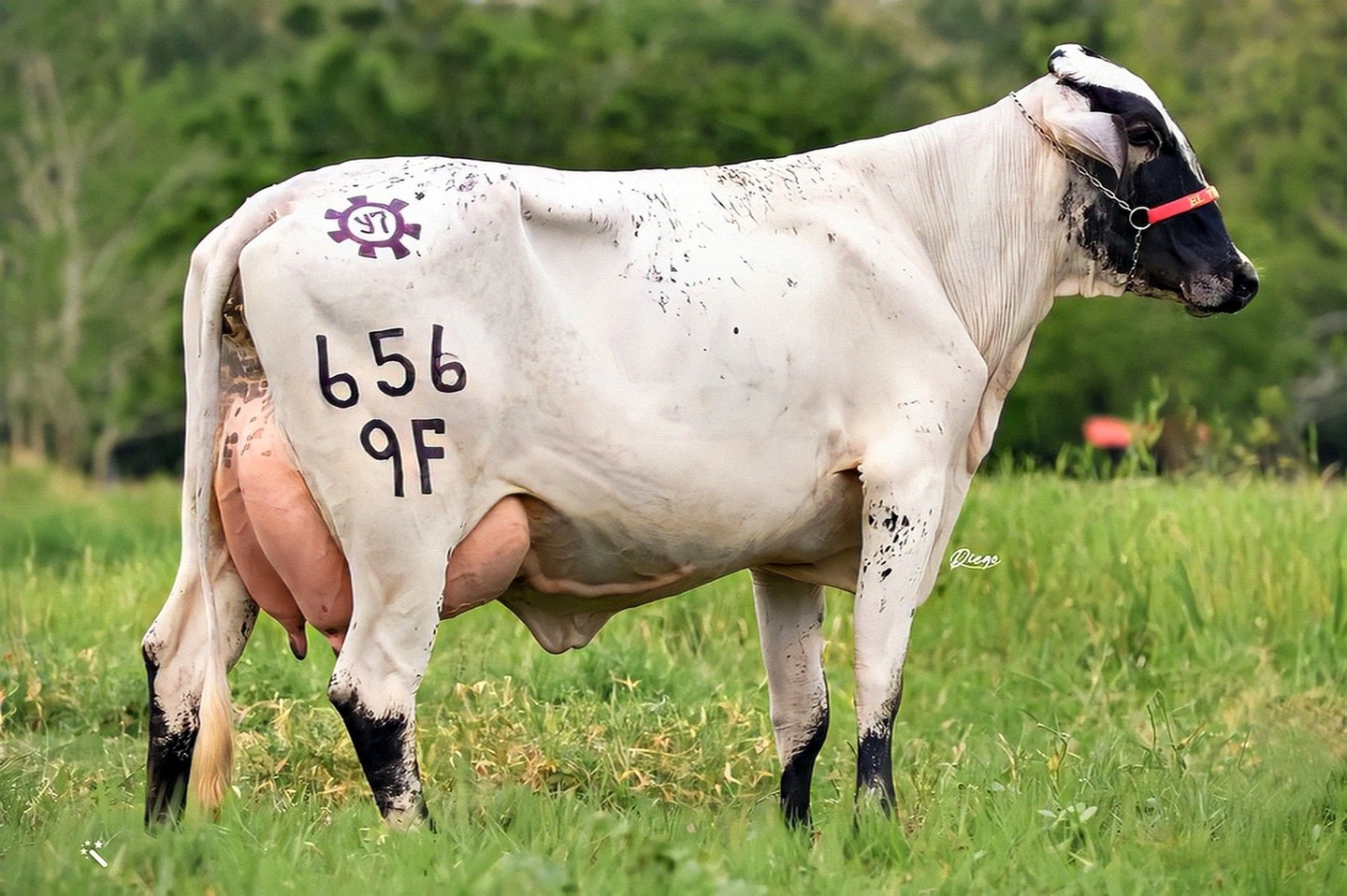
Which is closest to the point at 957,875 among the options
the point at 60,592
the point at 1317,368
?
the point at 60,592

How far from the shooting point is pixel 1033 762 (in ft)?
18.0

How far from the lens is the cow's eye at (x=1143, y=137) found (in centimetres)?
507

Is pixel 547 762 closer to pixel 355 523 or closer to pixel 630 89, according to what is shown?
pixel 355 523

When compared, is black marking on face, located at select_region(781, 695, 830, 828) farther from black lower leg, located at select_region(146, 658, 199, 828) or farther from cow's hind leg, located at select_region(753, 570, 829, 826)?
black lower leg, located at select_region(146, 658, 199, 828)

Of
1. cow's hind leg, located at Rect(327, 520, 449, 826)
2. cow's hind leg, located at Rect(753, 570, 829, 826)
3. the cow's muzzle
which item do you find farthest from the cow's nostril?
cow's hind leg, located at Rect(327, 520, 449, 826)

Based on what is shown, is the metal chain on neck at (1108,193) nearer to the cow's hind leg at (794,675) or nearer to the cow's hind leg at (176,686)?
the cow's hind leg at (794,675)

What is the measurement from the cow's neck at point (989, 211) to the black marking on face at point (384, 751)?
73.2 inches

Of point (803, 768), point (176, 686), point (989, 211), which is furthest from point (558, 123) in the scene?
point (176, 686)

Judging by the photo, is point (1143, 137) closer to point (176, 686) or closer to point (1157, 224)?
point (1157, 224)

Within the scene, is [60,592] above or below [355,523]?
below

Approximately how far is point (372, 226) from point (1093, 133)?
6.33 feet

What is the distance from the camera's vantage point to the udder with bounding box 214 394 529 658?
439cm

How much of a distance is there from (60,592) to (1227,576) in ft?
15.0

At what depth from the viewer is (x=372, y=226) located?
4.31 metres
